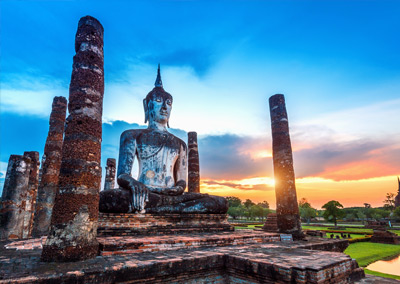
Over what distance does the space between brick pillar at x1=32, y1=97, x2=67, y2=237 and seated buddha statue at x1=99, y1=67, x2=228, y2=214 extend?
258 inches

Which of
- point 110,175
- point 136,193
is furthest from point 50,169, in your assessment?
point 136,193

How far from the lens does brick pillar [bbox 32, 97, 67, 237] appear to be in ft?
40.9

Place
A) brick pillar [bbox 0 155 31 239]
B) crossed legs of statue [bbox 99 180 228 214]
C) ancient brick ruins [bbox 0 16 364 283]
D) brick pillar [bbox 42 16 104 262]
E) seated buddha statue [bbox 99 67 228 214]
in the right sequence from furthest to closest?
brick pillar [bbox 0 155 31 239] < seated buddha statue [bbox 99 67 228 214] < crossed legs of statue [bbox 99 180 228 214] < brick pillar [bbox 42 16 104 262] < ancient brick ruins [bbox 0 16 364 283]

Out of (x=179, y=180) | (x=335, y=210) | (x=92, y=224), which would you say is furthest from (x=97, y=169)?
(x=335, y=210)

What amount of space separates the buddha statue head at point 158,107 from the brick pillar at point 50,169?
266 inches

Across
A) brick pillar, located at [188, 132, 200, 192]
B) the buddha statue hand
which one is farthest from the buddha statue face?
brick pillar, located at [188, 132, 200, 192]

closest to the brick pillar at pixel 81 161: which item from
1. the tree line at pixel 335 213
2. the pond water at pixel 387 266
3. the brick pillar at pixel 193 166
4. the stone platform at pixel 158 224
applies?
the stone platform at pixel 158 224

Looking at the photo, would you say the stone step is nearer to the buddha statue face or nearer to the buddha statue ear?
the buddha statue face

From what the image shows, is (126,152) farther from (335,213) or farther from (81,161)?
(335,213)

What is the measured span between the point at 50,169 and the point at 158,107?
7.78 metres

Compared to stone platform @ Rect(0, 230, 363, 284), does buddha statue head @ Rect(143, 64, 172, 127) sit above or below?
above

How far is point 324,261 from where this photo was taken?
149 inches

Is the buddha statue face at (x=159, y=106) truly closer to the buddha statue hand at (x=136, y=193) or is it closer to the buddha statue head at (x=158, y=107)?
the buddha statue head at (x=158, y=107)

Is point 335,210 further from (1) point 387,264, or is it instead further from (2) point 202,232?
(2) point 202,232
